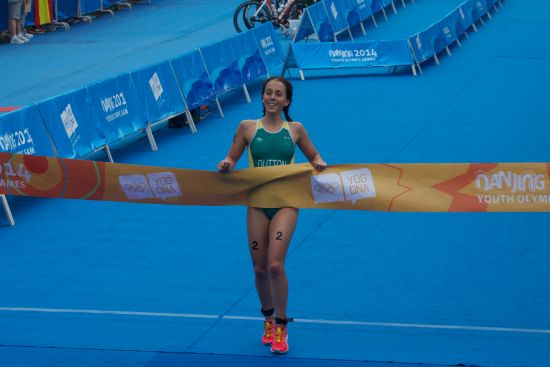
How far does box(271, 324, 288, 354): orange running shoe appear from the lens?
7.46m

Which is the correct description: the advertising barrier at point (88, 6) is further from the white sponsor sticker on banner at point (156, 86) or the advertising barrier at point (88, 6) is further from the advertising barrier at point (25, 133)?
the advertising barrier at point (25, 133)

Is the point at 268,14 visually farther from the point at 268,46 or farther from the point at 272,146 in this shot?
the point at 272,146

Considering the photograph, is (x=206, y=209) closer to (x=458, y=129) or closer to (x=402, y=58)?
(x=458, y=129)

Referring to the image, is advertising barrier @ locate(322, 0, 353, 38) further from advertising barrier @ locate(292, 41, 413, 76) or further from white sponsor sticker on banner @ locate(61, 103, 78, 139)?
white sponsor sticker on banner @ locate(61, 103, 78, 139)

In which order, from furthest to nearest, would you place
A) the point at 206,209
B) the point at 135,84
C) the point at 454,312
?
the point at 135,84 → the point at 206,209 → the point at 454,312

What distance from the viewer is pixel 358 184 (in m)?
7.66

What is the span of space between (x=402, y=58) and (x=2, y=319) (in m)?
13.9

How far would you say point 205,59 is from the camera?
17609 millimetres

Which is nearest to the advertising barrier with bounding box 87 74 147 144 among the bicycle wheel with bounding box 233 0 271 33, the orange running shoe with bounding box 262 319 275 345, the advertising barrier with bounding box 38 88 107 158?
the advertising barrier with bounding box 38 88 107 158

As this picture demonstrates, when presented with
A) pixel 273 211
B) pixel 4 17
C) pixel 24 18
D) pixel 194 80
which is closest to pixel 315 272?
pixel 273 211

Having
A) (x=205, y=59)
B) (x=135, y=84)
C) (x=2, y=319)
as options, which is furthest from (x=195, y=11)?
(x=2, y=319)

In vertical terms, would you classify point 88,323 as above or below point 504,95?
above

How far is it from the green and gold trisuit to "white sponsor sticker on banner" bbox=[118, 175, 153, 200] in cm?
99

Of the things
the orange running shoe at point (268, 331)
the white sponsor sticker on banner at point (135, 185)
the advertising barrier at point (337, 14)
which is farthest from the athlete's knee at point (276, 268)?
the advertising barrier at point (337, 14)
